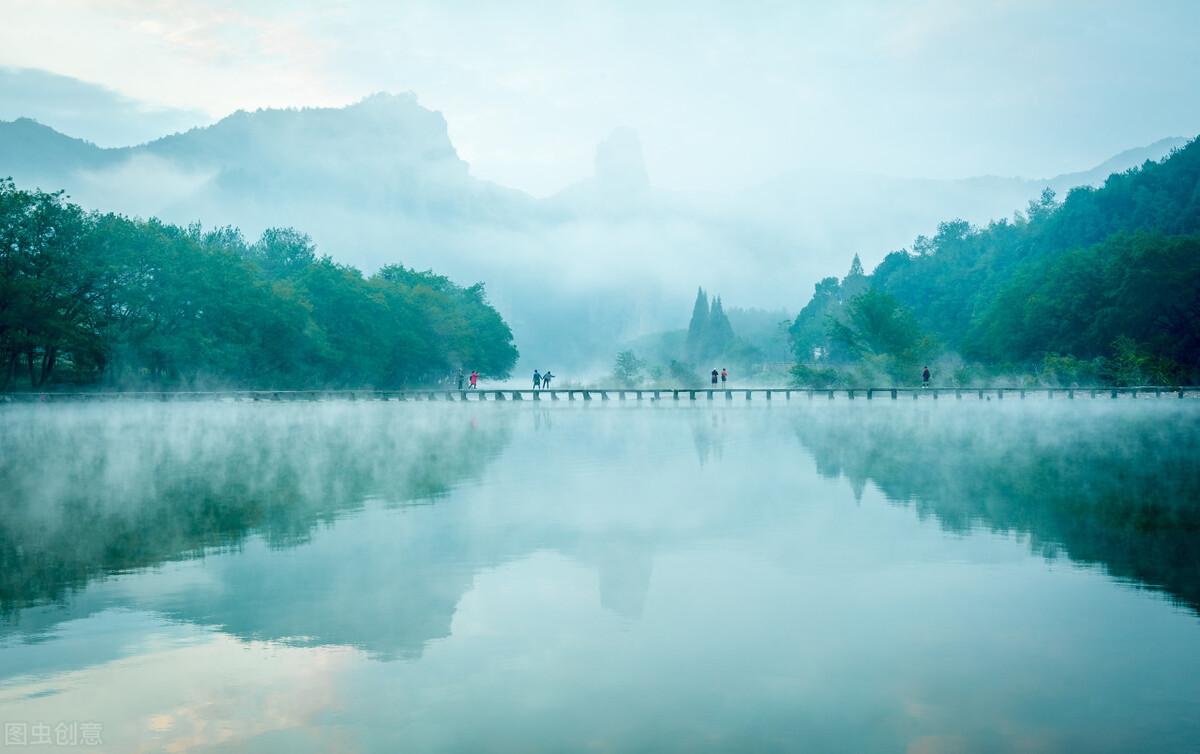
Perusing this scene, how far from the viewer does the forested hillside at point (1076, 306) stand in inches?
3287

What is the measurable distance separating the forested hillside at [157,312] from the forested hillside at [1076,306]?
4222 centimetres

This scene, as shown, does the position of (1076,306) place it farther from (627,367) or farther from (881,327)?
(627,367)

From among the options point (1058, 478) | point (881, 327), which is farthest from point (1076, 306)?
point (1058, 478)

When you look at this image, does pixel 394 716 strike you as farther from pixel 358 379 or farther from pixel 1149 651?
pixel 358 379

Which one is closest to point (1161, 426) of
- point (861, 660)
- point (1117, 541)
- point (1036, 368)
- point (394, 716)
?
point (1117, 541)

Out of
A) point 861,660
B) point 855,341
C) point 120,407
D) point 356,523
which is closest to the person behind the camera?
point 861,660

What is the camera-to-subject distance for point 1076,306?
91188mm

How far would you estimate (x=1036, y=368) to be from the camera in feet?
299

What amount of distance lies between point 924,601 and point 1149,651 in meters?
2.64

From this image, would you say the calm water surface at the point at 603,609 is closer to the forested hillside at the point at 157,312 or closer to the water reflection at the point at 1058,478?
the water reflection at the point at 1058,478

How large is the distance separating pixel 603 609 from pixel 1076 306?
9045 cm

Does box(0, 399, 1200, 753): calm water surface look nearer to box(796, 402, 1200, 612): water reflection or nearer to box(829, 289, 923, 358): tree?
box(796, 402, 1200, 612): water reflection

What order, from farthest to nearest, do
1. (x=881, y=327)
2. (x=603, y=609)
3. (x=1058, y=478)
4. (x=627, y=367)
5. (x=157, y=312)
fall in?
(x=627, y=367) → (x=881, y=327) → (x=157, y=312) → (x=1058, y=478) → (x=603, y=609)

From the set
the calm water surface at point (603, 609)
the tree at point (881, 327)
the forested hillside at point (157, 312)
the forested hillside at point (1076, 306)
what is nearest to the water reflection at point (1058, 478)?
the calm water surface at point (603, 609)
